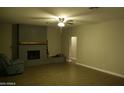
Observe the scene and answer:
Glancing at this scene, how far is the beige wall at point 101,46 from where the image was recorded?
2.78 m

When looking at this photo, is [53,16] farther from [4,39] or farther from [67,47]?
[4,39]

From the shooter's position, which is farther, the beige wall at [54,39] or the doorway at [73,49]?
the doorway at [73,49]

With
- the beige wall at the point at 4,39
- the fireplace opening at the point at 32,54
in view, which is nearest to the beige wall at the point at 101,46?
the fireplace opening at the point at 32,54

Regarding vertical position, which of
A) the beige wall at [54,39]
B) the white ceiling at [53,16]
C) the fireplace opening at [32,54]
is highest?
the white ceiling at [53,16]

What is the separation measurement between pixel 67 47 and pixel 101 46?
71 centimetres

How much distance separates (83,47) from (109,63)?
2.16 ft

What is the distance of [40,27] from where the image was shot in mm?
2564

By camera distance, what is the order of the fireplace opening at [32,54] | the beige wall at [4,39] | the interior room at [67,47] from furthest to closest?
Result: the fireplace opening at [32,54] < the interior room at [67,47] < the beige wall at [4,39]

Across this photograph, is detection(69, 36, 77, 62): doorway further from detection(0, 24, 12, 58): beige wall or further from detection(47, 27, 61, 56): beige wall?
detection(0, 24, 12, 58): beige wall

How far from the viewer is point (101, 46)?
2.77 metres

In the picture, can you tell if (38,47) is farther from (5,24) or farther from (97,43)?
(97,43)

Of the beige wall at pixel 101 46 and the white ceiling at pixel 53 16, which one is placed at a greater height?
the white ceiling at pixel 53 16

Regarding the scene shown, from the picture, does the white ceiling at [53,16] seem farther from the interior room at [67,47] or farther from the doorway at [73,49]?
the doorway at [73,49]
